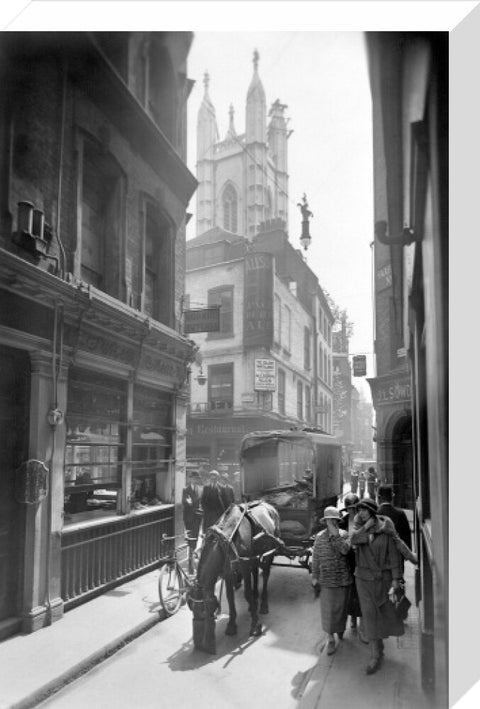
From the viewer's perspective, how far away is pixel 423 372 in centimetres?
410

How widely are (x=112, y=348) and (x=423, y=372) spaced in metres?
4.34

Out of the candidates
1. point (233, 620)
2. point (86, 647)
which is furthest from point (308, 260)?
point (86, 647)

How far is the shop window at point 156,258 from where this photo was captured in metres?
7.01

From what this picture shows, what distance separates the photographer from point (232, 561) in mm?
5188

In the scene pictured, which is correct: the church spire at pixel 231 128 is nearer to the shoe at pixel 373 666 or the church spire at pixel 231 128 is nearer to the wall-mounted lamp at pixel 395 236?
the wall-mounted lamp at pixel 395 236

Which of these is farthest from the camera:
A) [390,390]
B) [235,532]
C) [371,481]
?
[371,481]

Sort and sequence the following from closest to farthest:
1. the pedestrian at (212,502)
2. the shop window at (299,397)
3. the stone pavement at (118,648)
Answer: the stone pavement at (118,648)
the shop window at (299,397)
the pedestrian at (212,502)

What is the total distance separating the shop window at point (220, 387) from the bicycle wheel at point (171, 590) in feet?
8.51

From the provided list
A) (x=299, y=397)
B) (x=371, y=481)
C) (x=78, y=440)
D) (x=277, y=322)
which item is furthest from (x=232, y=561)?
(x=277, y=322)

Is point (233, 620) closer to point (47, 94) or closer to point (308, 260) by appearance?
point (308, 260)

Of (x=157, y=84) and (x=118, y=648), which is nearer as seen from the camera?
(x=118, y=648)

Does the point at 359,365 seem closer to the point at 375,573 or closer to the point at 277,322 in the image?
the point at 277,322

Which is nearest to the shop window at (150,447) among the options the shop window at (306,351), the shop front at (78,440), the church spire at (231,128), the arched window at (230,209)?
the shop front at (78,440)

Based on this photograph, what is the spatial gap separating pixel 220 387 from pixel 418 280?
4.50 meters
